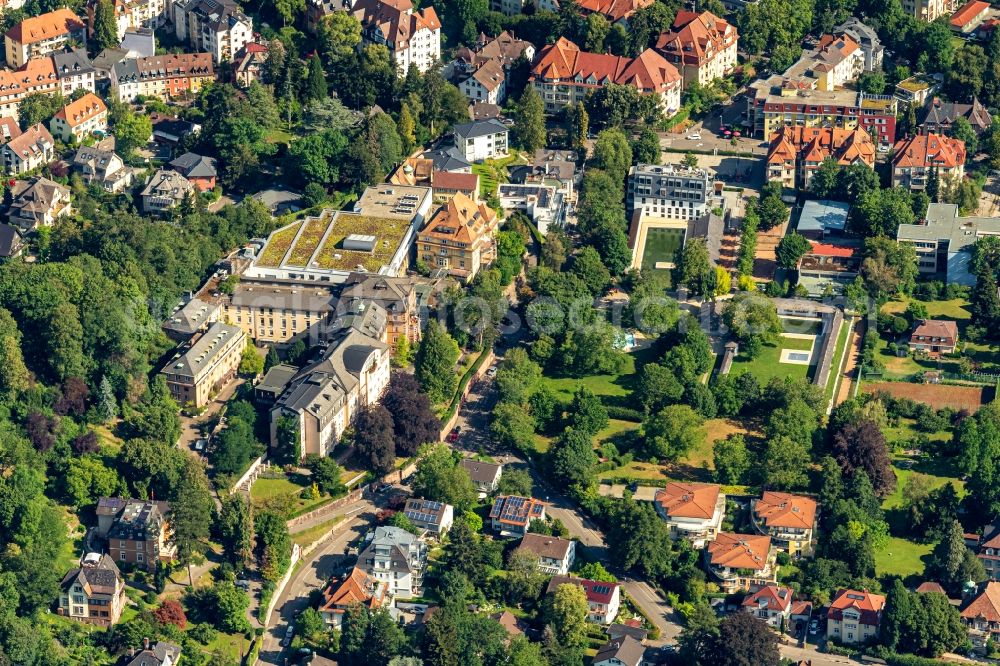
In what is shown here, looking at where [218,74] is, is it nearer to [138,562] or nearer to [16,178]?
[16,178]

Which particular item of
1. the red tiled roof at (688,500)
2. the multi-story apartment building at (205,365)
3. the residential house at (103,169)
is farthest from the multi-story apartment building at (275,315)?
the red tiled roof at (688,500)

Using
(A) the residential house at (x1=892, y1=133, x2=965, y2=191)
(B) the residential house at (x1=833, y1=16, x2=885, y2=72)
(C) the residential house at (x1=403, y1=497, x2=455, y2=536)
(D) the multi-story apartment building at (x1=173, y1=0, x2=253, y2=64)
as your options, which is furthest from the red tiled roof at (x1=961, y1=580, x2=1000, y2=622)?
(D) the multi-story apartment building at (x1=173, y1=0, x2=253, y2=64)

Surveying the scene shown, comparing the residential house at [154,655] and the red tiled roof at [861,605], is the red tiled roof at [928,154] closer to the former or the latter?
the red tiled roof at [861,605]

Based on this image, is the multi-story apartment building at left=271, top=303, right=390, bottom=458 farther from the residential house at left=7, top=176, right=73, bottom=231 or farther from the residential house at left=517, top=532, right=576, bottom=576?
the residential house at left=7, top=176, right=73, bottom=231

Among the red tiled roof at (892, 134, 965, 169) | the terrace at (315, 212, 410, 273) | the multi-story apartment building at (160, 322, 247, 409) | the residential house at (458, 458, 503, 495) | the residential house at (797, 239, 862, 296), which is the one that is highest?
the red tiled roof at (892, 134, 965, 169)

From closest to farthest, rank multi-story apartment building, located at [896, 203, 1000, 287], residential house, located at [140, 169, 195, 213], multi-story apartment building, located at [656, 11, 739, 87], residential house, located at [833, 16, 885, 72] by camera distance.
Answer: multi-story apartment building, located at [896, 203, 1000, 287]
residential house, located at [140, 169, 195, 213]
multi-story apartment building, located at [656, 11, 739, 87]
residential house, located at [833, 16, 885, 72]

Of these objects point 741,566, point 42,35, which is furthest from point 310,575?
point 42,35
